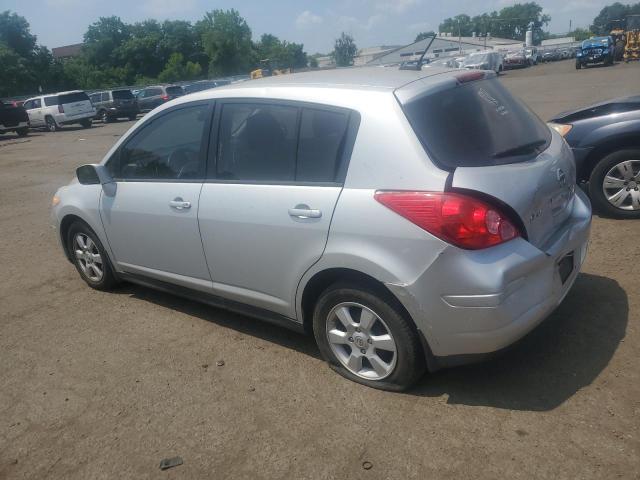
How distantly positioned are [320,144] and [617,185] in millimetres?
3737

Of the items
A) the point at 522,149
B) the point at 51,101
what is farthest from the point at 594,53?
the point at 522,149

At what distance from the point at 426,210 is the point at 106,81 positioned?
2937 inches

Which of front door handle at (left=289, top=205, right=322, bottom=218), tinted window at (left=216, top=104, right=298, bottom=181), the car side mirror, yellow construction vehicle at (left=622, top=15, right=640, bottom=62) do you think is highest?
tinted window at (left=216, top=104, right=298, bottom=181)

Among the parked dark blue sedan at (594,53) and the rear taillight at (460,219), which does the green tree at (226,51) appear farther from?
the rear taillight at (460,219)

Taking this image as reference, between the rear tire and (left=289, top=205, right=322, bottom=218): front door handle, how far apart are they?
88.9ft

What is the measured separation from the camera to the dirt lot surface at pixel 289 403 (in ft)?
8.89

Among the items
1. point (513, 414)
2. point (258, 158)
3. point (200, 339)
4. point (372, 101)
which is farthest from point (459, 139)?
point (200, 339)

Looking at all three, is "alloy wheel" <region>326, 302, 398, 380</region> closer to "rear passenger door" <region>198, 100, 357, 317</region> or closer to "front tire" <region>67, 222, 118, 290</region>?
"rear passenger door" <region>198, 100, 357, 317</region>

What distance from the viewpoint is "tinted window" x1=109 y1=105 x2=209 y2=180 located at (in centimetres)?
391

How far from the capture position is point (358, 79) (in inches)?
137

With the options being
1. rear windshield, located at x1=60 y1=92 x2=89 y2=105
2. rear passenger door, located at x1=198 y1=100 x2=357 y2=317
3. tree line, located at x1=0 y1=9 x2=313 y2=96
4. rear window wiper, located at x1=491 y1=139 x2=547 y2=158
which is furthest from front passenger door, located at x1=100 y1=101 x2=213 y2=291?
tree line, located at x1=0 y1=9 x2=313 y2=96

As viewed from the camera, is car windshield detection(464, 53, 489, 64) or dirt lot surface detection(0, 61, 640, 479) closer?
dirt lot surface detection(0, 61, 640, 479)

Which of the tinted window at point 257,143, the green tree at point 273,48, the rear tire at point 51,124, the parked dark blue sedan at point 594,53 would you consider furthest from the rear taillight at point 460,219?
the green tree at point 273,48

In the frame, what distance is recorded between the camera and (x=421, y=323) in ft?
9.57
